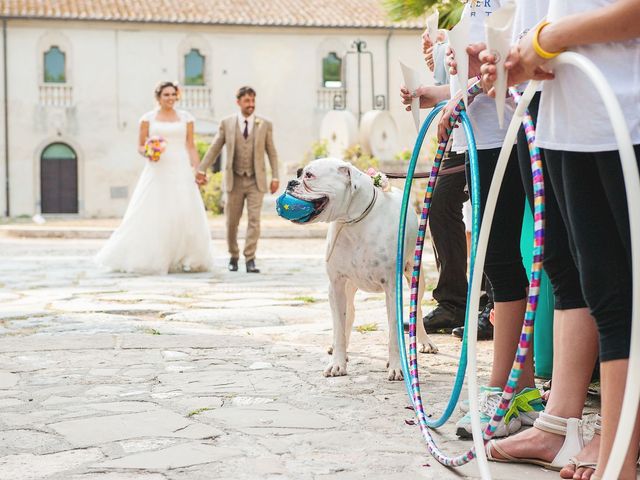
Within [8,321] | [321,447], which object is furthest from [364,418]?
[8,321]

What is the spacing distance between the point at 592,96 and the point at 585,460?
1097mm

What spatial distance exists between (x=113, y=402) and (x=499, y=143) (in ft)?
6.46

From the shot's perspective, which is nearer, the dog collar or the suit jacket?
the dog collar

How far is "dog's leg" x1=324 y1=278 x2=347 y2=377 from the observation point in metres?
5.07

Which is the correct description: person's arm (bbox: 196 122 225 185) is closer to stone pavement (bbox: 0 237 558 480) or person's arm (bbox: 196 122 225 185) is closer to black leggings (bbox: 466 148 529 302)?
stone pavement (bbox: 0 237 558 480)

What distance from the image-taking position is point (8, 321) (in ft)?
24.0

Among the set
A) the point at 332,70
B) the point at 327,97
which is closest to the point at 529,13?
the point at 327,97

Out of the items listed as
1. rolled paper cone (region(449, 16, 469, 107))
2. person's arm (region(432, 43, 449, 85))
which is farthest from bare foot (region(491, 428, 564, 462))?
person's arm (region(432, 43, 449, 85))

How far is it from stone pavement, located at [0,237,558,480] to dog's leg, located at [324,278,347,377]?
0.26ft

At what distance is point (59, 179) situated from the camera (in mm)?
39125

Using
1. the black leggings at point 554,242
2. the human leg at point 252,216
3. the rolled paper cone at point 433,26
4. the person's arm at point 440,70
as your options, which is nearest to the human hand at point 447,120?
the rolled paper cone at point 433,26

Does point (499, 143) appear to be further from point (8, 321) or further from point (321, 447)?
point (8, 321)

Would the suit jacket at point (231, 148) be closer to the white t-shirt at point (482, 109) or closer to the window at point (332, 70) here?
the white t-shirt at point (482, 109)

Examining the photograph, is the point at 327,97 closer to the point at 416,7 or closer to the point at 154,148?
the point at 416,7
